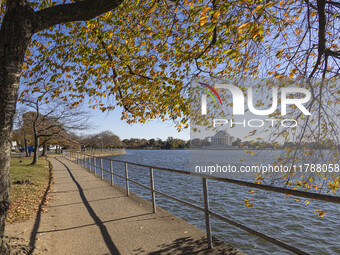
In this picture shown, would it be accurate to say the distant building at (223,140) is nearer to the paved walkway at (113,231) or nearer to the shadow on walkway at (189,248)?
the paved walkway at (113,231)

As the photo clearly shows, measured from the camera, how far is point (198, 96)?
23.4ft

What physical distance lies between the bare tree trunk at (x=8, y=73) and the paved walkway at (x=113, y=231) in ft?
3.59

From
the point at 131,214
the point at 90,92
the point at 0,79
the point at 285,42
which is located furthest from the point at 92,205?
the point at 285,42

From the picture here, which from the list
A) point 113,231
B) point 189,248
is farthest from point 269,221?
point 113,231

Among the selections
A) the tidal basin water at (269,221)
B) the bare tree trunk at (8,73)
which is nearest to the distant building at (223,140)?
the tidal basin water at (269,221)

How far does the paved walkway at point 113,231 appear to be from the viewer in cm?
381

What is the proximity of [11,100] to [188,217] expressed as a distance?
22.3 feet

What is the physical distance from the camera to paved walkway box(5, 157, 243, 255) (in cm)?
381

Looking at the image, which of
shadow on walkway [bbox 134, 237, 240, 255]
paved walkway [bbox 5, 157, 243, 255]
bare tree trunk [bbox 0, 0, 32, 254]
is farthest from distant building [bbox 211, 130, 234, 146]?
bare tree trunk [bbox 0, 0, 32, 254]

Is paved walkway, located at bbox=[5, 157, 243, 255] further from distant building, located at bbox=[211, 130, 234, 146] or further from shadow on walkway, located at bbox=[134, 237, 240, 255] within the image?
distant building, located at bbox=[211, 130, 234, 146]

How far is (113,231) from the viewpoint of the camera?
4582mm

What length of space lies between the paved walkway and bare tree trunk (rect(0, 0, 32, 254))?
1093 millimetres

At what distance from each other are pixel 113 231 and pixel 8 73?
2.99 meters

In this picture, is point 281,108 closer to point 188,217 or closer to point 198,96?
point 198,96
